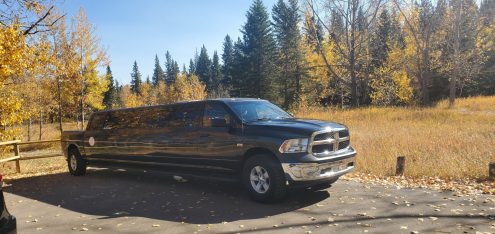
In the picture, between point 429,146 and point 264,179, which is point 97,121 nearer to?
point 264,179

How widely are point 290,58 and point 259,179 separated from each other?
4280cm

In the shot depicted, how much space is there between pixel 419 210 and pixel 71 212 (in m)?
6.03

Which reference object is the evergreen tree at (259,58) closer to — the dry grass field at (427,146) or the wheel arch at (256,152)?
the dry grass field at (427,146)

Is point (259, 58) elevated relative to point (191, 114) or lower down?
elevated

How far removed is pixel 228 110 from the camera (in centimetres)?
831

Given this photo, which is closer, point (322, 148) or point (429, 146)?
point (322, 148)

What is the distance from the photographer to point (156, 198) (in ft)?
27.3

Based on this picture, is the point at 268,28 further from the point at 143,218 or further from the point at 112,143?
the point at 143,218

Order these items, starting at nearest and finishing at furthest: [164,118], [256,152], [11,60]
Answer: [256,152]
[164,118]
[11,60]

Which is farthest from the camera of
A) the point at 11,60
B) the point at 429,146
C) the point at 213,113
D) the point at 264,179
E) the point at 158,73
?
the point at 158,73

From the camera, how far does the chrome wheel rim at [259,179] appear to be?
7396mm

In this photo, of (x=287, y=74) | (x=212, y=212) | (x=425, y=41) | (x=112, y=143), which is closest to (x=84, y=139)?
(x=112, y=143)

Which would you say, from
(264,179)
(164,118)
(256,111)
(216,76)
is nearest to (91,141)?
(164,118)

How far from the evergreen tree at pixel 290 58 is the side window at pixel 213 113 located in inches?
1562
